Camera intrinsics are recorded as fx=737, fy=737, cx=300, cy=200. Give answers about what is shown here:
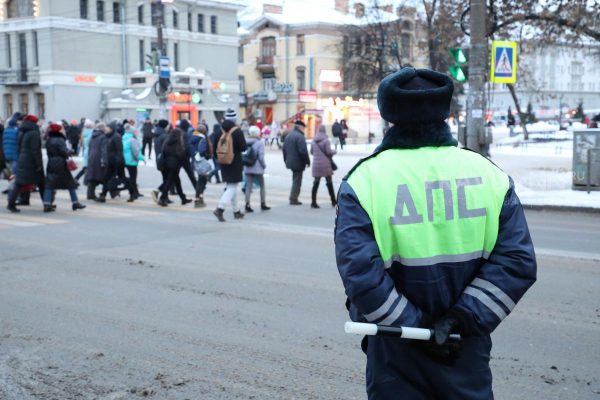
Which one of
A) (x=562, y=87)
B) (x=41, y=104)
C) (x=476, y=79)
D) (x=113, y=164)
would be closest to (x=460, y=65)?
(x=476, y=79)

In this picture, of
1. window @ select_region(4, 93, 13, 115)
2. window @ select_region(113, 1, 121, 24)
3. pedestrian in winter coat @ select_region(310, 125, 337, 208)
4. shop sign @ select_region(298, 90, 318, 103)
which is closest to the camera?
pedestrian in winter coat @ select_region(310, 125, 337, 208)

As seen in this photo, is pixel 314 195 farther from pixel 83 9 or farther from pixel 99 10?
pixel 99 10

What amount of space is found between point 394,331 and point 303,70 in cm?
6464

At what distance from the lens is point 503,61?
610 inches

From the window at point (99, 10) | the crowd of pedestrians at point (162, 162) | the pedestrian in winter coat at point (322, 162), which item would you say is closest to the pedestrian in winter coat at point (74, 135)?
the crowd of pedestrians at point (162, 162)

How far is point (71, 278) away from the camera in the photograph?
8.26 metres

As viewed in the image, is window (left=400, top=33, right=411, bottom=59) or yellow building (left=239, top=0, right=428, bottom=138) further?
yellow building (left=239, top=0, right=428, bottom=138)

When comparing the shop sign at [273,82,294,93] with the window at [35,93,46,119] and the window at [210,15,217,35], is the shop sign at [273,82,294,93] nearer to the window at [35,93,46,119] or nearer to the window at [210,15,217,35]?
the window at [210,15,217,35]

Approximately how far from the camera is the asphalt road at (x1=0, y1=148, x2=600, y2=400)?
194 inches

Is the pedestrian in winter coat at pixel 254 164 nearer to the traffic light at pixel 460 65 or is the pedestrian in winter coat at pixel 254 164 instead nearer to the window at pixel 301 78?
the traffic light at pixel 460 65

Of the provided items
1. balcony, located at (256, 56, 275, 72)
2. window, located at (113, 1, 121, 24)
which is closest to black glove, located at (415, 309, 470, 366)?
window, located at (113, 1, 121, 24)

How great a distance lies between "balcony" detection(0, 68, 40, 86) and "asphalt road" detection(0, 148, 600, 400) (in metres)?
43.0

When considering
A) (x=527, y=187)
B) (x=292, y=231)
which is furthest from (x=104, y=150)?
(x=527, y=187)

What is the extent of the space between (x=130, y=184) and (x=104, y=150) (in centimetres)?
108
